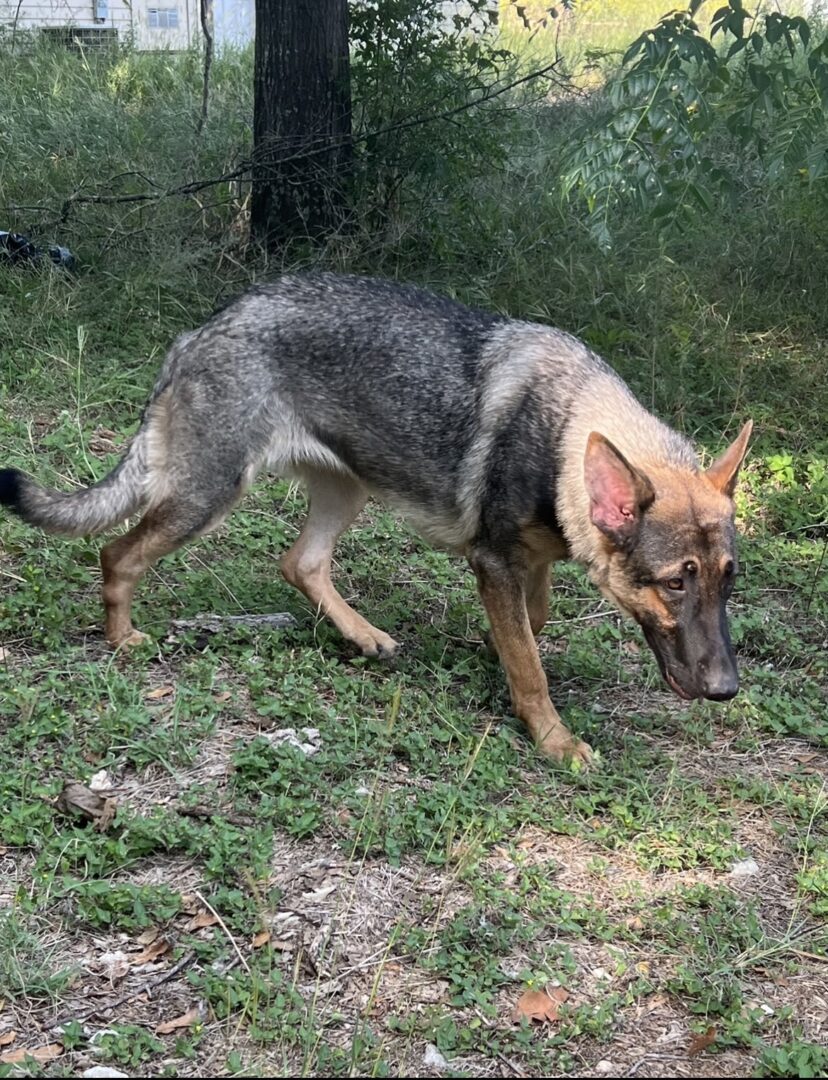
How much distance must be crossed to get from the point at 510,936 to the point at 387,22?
708 centimetres

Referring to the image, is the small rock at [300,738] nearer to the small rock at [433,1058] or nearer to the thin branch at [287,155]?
the small rock at [433,1058]

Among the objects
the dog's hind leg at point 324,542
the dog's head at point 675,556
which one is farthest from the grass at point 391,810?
the dog's head at point 675,556

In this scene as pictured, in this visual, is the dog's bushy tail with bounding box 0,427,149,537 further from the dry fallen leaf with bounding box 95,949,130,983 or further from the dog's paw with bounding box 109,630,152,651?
the dry fallen leaf with bounding box 95,949,130,983

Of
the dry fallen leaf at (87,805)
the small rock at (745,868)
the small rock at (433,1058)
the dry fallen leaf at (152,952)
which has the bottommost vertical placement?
the small rock at (745,868)

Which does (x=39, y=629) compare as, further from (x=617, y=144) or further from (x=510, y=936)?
(x=617, y=144)

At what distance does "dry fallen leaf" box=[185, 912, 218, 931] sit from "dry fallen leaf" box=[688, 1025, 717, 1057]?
1.36 metres

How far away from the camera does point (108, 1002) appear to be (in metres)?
3.23

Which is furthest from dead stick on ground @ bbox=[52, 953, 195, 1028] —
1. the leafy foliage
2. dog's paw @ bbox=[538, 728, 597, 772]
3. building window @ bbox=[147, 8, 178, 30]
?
building window @ bbox=[147, 8, 178, 30]

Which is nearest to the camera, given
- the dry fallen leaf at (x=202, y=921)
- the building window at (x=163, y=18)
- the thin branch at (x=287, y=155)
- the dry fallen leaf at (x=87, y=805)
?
A: the dry fallen leaf at (x=202, y=921)

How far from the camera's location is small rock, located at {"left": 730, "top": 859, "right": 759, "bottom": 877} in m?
3.94

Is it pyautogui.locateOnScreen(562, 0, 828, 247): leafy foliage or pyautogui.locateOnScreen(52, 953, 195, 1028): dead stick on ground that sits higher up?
pyautogui.locateOnScreen(562, 0, 828, 247): leafy foliage

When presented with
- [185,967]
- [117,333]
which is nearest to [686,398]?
[117,333]

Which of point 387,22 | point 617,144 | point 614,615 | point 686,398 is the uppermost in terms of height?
point 387,22

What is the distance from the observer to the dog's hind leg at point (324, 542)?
5491 mm
